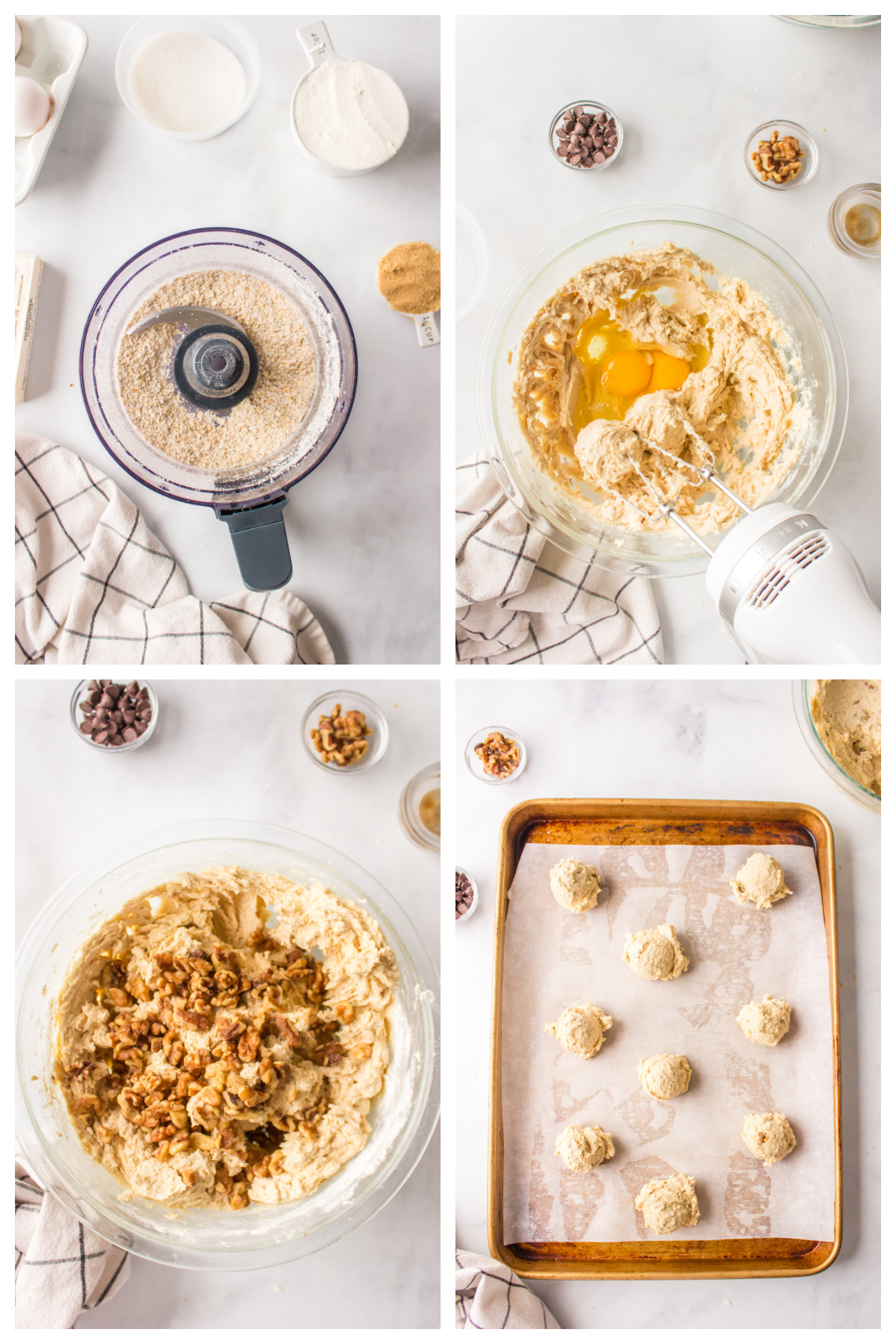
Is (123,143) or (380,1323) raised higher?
(123,143)

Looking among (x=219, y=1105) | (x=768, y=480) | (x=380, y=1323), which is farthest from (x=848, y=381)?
(x=380, y=1323)

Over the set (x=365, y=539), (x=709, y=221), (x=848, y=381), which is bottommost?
(x=365, y=539)

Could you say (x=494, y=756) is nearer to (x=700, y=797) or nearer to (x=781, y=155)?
(x=700, y=797)

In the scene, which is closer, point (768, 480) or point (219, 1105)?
point (219, 1105)

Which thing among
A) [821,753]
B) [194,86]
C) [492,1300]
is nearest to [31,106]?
[194,86]

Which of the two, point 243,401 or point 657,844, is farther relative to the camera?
point 657,844

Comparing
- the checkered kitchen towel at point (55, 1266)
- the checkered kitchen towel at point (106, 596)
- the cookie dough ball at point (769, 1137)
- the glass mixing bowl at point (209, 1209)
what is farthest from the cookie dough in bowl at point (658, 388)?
the checkered kitchen towel at point (55, 1266)

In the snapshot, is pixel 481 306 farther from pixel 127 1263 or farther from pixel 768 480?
pixel 127 1263

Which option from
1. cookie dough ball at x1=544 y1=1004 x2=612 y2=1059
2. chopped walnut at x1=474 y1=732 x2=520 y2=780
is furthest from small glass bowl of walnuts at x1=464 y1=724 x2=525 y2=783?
cookie dough ball at x1=544 y1=1004 x2=612 y2=1059
